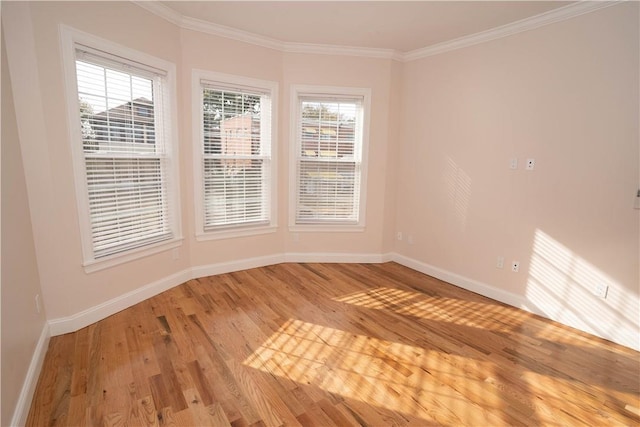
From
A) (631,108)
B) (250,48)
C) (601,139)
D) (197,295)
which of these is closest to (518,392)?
(601,139)

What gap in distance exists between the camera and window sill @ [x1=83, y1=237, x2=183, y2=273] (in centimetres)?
260

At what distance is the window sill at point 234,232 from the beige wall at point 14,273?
152 centimetres

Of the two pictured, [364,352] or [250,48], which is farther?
[250,48]

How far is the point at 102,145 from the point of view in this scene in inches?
104

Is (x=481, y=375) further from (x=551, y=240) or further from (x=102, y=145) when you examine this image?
(x=102, y=145)

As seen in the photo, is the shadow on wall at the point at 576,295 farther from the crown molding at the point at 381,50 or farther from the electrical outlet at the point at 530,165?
the crown molding at the point at 381,50

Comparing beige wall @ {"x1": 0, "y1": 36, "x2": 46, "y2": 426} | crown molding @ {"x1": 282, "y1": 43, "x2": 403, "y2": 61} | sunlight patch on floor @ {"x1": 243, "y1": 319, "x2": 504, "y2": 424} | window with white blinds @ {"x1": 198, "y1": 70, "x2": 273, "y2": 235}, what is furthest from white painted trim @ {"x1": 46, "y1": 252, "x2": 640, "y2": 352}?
crown molding @ {"x1": 282, "y1": 43, "x2": 403, "y2": 61}

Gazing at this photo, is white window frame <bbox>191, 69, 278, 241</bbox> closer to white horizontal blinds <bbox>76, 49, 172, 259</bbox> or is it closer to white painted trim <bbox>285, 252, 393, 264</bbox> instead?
white horizontal blinds <bbox>76, 49, 172, 259</bbox>

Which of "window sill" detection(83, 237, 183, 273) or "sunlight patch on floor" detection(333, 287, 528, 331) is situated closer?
"window sill" detection(83, 237, 183, 273)

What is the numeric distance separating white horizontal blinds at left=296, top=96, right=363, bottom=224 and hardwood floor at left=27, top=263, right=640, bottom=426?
1.30 meters

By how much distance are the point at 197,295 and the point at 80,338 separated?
3.22ft

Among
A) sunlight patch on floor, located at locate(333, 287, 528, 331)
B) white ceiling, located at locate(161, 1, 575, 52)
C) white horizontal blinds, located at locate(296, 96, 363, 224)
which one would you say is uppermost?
white ceiling, located at locate(161, 1, 575, 52)

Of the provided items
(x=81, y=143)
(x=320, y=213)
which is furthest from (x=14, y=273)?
(x=320, y=213)

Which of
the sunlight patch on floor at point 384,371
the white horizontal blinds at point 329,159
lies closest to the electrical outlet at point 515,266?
the sunlight patch on floor at point 384,371
